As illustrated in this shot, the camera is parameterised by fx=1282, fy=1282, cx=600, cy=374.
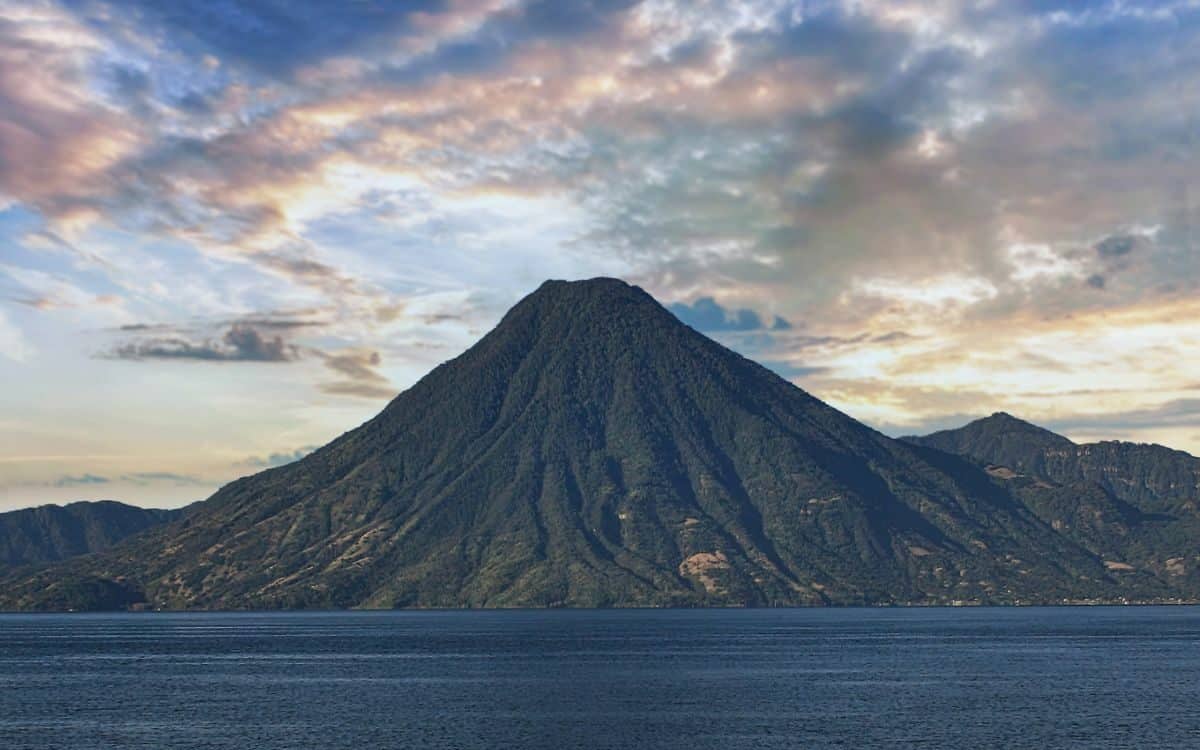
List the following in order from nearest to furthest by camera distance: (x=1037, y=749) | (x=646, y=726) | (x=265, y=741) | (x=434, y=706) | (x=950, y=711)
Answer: (x=1037, y=749) → (x=265, y=741) → (x=646, y=726) → (x=950, y=711) → (x=434, y=706)

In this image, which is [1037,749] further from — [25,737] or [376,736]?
[25,737]

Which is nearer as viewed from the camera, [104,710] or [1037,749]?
[1037,749]

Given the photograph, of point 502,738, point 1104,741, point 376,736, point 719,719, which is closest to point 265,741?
point 376,736

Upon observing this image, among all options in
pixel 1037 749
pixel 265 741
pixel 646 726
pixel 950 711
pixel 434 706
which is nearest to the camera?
pixel 1037 749

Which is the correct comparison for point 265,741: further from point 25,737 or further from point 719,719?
point 719,719

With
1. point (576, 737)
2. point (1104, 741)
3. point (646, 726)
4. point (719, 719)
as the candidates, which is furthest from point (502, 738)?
point (1104, 741)

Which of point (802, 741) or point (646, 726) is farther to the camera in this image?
point (646, 726)

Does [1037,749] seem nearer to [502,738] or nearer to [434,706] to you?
[502,738]

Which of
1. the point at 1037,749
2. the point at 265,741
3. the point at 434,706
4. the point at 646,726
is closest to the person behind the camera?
the point at 1037,749
